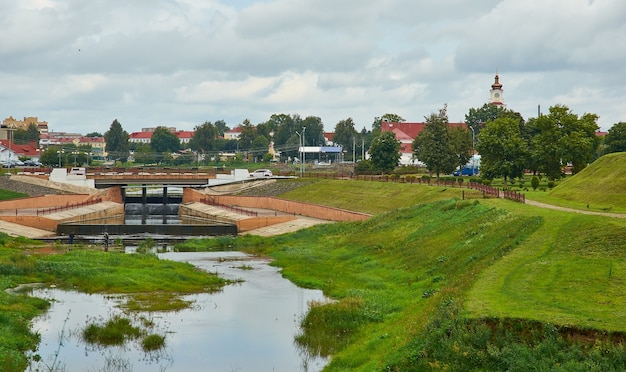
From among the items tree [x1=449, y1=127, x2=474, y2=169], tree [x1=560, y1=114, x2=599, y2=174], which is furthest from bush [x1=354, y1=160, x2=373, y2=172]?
tree [x1=560, y1=114, x2=599, y2=174]

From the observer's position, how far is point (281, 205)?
10456 cm

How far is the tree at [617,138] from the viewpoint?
96613mm

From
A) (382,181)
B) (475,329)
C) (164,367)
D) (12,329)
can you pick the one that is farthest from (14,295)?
(382,181)

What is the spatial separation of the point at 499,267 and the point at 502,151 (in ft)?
181

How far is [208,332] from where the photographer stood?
117ft

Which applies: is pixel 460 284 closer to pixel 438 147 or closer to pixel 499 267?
pixel 499 267

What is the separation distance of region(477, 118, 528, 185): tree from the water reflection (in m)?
44.9

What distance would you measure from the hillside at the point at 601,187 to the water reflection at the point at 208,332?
19.3 m

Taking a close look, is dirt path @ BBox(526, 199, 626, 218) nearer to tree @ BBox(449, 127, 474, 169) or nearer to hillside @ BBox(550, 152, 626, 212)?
hillside @ BBox(550, 152, 626, 212)

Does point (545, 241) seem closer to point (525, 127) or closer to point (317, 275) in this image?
point (317, 275)

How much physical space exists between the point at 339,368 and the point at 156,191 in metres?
158

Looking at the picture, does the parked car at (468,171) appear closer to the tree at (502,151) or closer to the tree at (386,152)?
the tree at (386,152)

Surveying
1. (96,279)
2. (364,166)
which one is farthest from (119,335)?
(364,166)

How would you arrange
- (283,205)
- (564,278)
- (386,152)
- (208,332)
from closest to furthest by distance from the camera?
1. (564,278)
2. (208,332)
3. (283,205)
4. (386,152)
